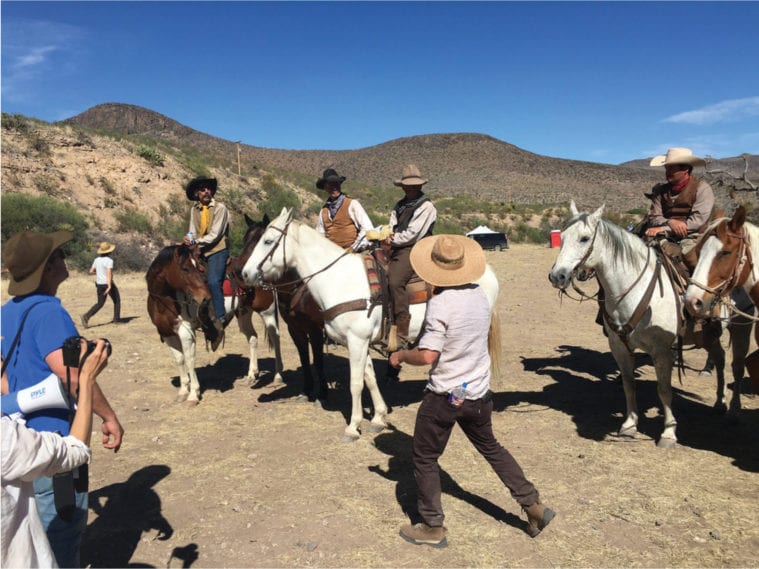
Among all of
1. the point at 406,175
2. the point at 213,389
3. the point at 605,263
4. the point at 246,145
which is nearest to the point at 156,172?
the point at 213,389

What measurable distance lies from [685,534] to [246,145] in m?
84.0

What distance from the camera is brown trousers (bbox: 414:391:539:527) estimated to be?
347cm

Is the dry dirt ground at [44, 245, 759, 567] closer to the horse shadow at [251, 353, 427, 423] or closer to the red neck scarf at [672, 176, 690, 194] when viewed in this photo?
the horse shadow at [251, 353, 427, 423]

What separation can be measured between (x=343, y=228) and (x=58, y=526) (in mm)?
4663

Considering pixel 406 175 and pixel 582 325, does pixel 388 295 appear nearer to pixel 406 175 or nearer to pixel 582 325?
pixel 406 175

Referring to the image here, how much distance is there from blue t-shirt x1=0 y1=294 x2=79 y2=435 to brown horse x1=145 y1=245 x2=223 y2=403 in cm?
405

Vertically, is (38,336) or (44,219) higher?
(44,219)

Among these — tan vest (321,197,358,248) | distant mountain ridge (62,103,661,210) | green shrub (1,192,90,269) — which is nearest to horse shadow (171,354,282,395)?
tan vest (321,197,358,248)

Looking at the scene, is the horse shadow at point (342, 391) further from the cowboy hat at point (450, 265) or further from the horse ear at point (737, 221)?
the horse ear at point (737, 221)

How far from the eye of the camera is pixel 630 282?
17.1ft

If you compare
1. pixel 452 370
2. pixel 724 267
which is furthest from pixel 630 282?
pixel 452 370

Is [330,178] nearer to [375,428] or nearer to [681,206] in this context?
[375,428]

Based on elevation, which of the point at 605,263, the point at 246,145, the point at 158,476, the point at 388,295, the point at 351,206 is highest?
the point at 246,145

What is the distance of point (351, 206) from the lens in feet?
21.8
